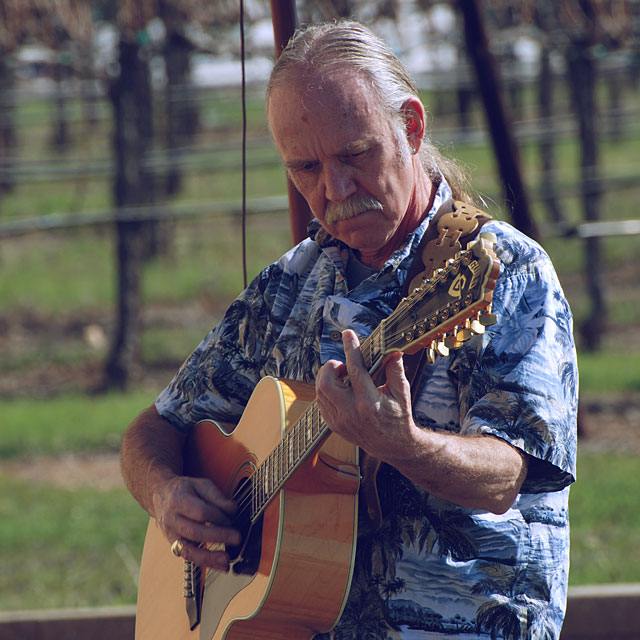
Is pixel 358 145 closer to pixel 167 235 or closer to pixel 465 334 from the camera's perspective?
pixel 465 334

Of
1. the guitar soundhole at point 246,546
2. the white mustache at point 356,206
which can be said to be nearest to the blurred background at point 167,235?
the white mustache at point 356,206

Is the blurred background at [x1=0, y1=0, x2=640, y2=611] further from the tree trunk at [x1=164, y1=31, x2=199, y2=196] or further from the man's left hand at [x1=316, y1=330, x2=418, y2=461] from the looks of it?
the man's left hand at [x1=316, y1=330, x2=418, y2=461]

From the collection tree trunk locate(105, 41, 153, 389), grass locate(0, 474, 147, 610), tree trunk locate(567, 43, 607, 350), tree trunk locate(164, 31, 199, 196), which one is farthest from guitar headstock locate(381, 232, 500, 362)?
tree trunk locate(164, 31, 199, 196)

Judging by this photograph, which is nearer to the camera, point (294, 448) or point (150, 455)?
point (294, 448)

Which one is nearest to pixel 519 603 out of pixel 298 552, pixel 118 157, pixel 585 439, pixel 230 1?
pixel 298 552

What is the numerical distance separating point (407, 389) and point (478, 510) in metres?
0.37

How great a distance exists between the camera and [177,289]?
441 inches

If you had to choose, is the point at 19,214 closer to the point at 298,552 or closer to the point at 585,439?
the point at 585,439

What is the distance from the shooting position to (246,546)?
206 cm

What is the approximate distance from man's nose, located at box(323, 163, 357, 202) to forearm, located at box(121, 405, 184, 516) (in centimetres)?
78

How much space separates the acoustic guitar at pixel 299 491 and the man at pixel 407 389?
65 millimetres

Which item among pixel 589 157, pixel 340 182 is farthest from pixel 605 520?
pixel 589 157

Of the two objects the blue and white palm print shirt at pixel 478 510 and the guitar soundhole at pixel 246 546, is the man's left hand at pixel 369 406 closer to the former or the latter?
the blue and white palm print shirt at pixel 478 510

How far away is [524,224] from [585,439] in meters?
2.62
